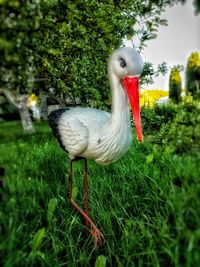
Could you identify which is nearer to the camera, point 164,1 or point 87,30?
point 164,1

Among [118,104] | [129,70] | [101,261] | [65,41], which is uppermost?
[65,41]

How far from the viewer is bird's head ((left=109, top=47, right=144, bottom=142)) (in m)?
2.20

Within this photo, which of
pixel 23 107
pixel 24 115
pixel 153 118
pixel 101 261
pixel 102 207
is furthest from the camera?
pixel 153 118

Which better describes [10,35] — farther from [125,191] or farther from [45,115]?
[125,191]

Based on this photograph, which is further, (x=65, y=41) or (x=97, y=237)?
(x=65, y=41)

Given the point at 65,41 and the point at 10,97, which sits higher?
the point at 65,41

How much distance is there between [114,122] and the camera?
231cm

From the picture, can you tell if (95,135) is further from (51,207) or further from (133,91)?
(51,207)

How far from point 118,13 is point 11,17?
138 centimetres

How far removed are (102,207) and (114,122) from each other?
2.90 feet

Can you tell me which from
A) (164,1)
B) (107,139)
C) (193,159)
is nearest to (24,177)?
(107,139)

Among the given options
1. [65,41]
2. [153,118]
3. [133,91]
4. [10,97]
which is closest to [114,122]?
[133,91]

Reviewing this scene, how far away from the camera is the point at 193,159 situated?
1.95 metres

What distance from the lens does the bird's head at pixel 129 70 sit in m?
2.20
